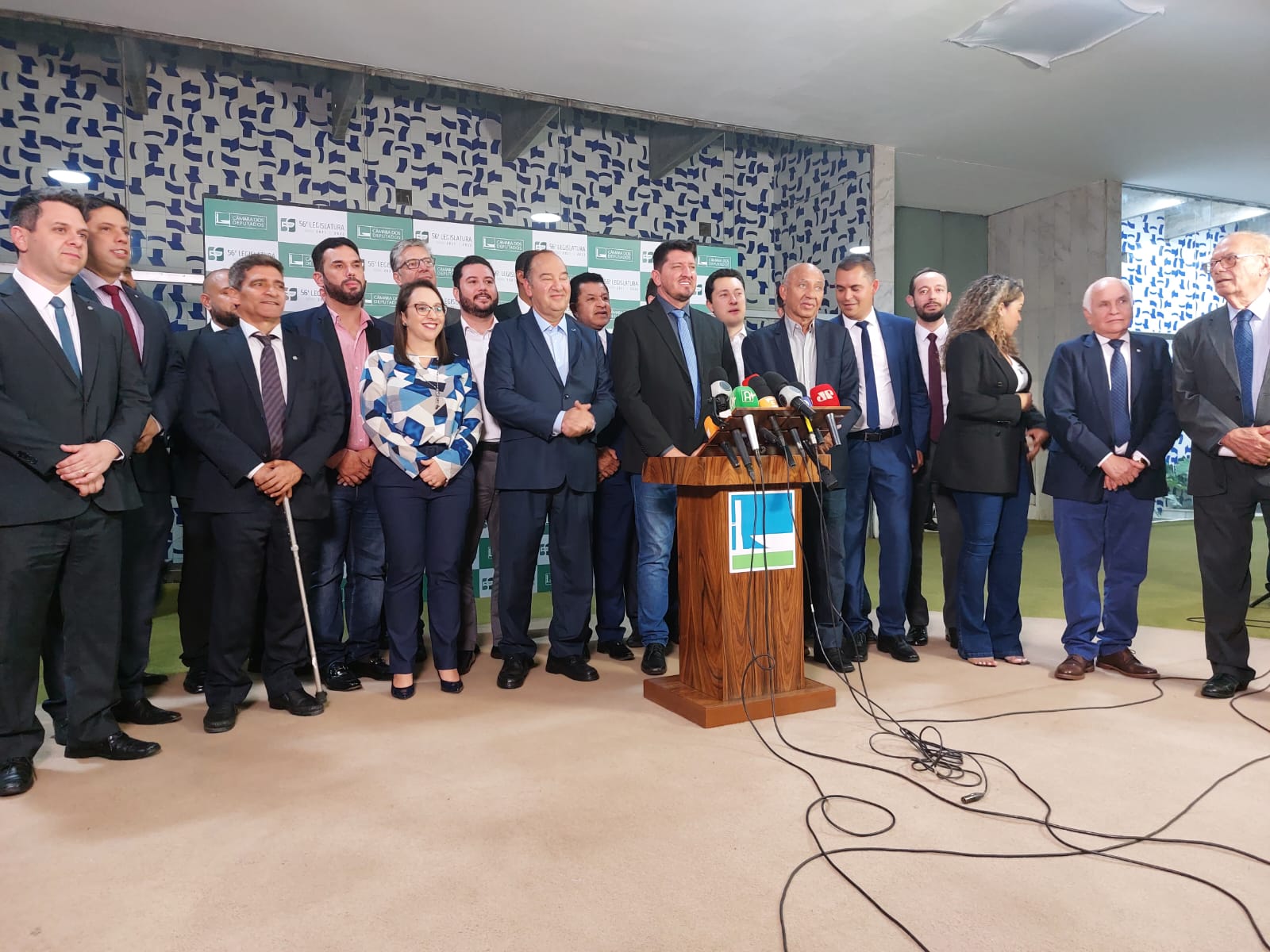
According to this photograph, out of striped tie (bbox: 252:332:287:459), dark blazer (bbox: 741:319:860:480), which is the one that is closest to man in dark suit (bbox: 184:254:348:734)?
striped tie (bbox: 252:332:287:459)

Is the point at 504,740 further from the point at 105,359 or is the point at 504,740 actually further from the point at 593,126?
the point at 593,126

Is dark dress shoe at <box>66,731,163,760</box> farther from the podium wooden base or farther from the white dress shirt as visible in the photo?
the white dress shirt

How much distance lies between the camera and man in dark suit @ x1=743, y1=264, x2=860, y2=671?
12.5 feet

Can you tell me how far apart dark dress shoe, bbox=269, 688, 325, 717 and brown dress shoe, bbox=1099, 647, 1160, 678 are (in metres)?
3.28

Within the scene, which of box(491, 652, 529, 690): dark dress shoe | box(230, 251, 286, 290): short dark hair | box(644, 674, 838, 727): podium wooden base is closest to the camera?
box(644, 674, 838, 727): podium wooden base

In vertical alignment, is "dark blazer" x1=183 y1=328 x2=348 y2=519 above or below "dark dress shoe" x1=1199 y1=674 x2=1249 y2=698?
above

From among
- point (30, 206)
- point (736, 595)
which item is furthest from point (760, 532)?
point (30, 206)

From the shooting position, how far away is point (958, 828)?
219cm

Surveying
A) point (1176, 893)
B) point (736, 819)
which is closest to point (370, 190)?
point (736, 819)

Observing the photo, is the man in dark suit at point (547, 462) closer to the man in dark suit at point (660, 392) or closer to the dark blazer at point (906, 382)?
the man in dark suit at point (660, 392)

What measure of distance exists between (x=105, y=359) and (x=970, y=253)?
10209mm

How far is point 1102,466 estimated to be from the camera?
359 centimetres

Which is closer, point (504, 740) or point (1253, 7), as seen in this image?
point (504, 740)

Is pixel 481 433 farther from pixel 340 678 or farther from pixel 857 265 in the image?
pixel 857 265
